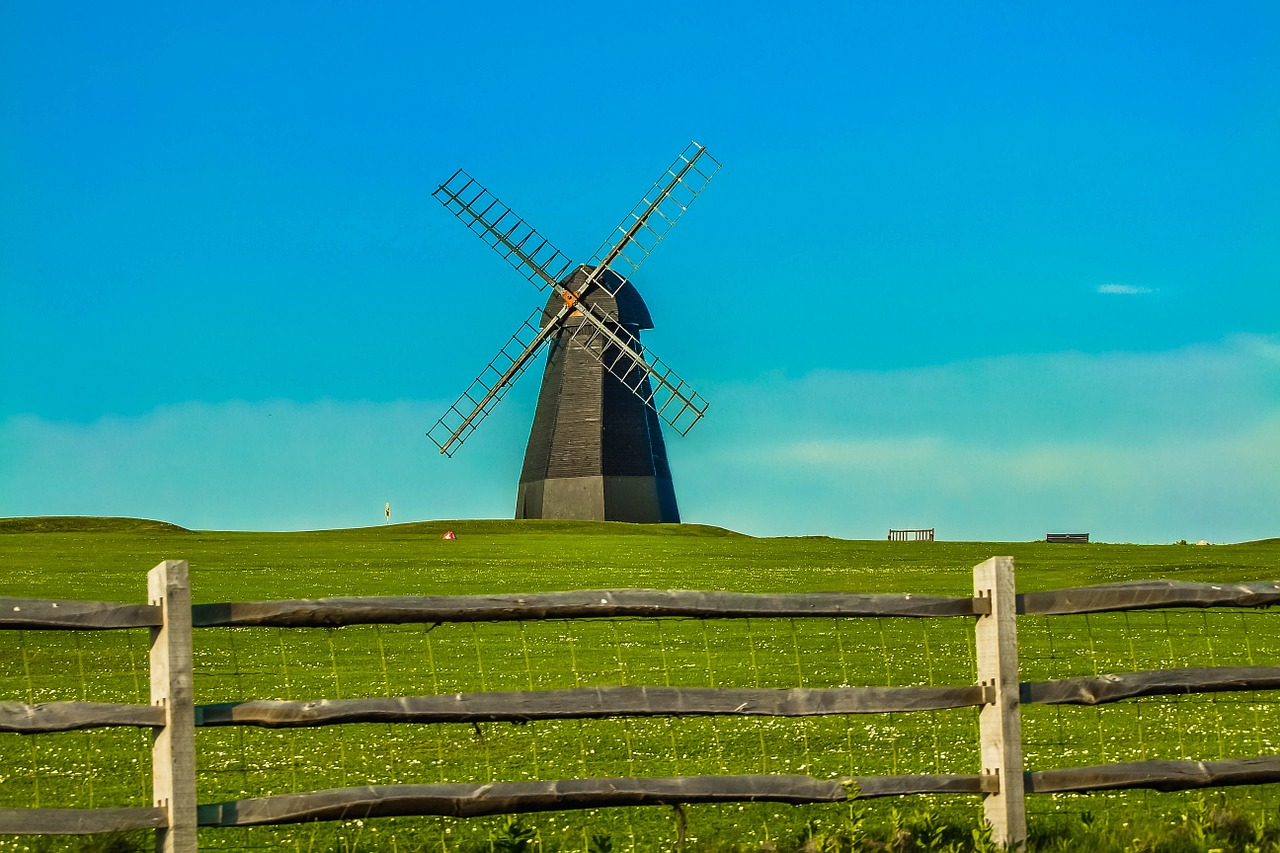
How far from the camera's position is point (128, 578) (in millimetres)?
37406

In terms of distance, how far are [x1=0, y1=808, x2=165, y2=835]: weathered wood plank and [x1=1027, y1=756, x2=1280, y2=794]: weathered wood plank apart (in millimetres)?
5547

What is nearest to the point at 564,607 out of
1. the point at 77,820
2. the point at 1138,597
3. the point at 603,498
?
the point at 77,820

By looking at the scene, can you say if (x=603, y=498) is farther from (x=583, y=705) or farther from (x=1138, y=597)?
(x=583, y=705)

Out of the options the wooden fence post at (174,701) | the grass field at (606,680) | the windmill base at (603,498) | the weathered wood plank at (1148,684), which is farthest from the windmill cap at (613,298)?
the wooden fence post at (174,701)

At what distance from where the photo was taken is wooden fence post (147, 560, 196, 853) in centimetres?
801

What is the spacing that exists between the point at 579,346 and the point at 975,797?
5222 centimetres

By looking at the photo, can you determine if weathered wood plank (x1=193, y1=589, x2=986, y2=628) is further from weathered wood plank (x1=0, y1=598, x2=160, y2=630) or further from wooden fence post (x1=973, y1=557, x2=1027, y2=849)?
weathered wood plank (x1=0, y1=598, x2=160, y2=630)

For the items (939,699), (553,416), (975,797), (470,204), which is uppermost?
(470,204)

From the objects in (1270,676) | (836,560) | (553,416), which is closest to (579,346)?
(553,416)

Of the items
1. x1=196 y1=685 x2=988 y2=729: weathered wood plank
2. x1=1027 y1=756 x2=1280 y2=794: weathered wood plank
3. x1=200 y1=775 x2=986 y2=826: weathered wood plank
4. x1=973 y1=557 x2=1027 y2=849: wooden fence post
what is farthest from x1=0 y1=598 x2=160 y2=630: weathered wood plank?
x1=1027 y1=756 x2=1280 y2=794: weathered wood plank

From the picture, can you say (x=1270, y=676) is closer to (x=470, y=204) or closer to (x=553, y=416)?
(x=553, y=416)

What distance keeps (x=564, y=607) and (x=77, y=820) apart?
10.3 ft

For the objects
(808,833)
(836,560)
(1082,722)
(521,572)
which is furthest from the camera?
(836,560)

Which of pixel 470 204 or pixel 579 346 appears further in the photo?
pixel 470 204
